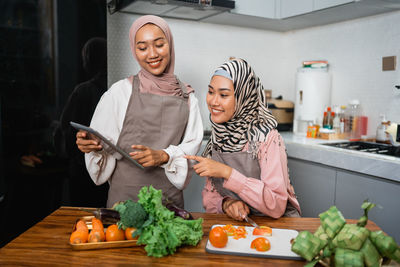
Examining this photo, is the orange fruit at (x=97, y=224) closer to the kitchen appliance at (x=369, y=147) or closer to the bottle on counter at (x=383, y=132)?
the kitchen appliance at (x=369, y=147)

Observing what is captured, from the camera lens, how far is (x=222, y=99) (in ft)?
4.78

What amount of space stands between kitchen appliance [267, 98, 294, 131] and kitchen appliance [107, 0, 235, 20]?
3.37 ft

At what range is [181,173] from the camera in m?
1.66

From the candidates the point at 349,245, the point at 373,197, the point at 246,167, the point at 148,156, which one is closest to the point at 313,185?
the point at 373,197

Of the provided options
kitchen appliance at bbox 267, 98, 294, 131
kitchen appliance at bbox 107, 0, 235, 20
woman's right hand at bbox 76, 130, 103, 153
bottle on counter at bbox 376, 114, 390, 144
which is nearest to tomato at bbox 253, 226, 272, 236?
woman's right hand at bbox 76, 130, 103, 153

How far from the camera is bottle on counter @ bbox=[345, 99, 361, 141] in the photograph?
2783 millimetres

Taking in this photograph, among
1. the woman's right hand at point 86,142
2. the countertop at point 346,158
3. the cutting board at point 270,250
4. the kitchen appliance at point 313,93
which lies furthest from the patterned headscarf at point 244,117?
the kitchen appliance at point 313,93

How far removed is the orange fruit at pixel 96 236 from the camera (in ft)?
3.46

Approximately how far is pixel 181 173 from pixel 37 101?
906mm

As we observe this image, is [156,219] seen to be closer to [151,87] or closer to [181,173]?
[181,173]

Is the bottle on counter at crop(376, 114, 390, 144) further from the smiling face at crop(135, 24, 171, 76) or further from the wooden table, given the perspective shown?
the wooden table

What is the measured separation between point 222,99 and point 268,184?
394mm

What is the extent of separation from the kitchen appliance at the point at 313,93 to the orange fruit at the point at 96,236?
2351 mm

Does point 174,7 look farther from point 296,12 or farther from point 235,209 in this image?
point 235,209
